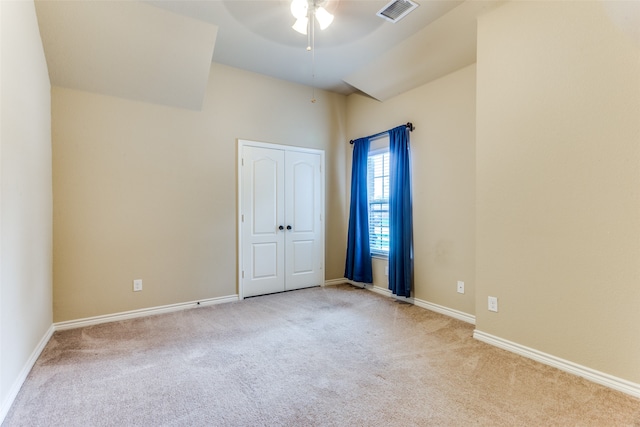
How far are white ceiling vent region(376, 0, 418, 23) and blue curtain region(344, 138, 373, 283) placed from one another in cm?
176

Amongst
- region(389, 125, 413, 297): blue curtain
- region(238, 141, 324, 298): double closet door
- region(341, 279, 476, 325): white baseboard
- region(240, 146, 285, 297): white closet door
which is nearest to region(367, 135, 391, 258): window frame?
region(389, 125, 413, 297): blue curtain

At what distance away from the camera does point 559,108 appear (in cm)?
225

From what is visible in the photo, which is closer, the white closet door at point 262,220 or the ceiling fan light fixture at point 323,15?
the ceiling fan light fixture at point 323,15

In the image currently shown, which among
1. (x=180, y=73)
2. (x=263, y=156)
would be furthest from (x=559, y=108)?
(x=180, y=73)

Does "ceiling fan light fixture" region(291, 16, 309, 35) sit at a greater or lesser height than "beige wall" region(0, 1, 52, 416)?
greater

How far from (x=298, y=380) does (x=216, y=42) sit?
344cm

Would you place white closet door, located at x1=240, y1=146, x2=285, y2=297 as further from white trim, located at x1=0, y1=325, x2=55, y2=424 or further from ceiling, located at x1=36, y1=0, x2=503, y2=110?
white trim, located at x1=0, y1=325, x2=55, y2=424

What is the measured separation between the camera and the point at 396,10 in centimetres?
276

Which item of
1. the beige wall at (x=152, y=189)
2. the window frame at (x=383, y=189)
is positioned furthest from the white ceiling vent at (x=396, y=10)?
the beige wall at (x=152, y=189)

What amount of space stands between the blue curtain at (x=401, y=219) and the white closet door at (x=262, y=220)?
5.09 ft

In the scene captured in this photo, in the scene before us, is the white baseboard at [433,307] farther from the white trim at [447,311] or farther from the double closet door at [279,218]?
the double closet door at [279,218]

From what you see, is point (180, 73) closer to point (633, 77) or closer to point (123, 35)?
point (123, 35)

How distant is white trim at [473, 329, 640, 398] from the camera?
1952 millimetres

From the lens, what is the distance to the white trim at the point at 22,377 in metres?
1.76
